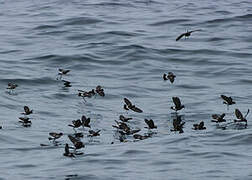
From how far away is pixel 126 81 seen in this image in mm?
14445

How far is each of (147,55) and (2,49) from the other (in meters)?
3.45

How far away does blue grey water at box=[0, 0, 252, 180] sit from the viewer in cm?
881

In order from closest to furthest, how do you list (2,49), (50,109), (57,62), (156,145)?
(156,145), (50,109), (57,62), (2,49)

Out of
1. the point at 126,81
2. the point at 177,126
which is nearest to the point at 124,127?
the point at 177,126

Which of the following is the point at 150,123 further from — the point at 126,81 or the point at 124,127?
the point at 126,81

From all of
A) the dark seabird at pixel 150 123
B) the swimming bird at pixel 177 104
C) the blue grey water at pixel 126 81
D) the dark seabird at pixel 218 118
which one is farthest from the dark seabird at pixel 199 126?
the swimming bird at pixel 177 104

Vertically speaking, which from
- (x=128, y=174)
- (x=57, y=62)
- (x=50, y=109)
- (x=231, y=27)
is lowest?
(x=128, y=174)

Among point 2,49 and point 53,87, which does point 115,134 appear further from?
point 2,49

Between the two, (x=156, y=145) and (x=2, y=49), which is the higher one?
(x=2, y=49)

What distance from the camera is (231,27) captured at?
20.0 meters

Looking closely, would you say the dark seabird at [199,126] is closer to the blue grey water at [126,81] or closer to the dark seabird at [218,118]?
the blue grey water at [126,81]

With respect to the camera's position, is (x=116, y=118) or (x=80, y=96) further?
(x=80, y=96)

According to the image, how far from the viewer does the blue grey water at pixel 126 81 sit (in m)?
8.81

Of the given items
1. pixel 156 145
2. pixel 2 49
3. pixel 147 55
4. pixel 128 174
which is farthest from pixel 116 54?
pixel 128 174
